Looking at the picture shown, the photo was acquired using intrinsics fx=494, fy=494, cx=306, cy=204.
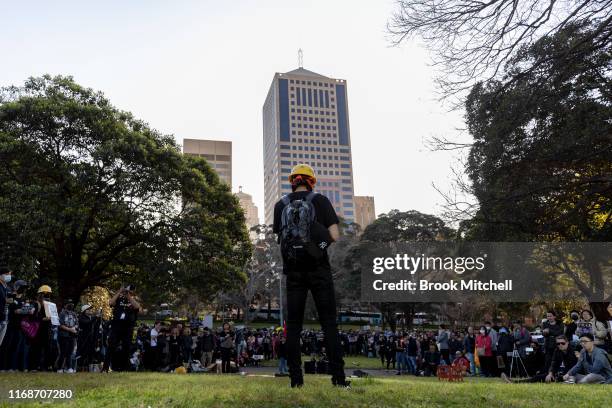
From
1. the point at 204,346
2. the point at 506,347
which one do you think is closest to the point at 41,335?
the point at 204,346

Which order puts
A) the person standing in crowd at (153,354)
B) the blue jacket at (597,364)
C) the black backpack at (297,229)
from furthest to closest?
1. the person standing in crowd at (153,354)
2. the blue jacket at (597,364)
3. the black backpack at (297,229)

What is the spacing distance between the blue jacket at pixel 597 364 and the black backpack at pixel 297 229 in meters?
8.57

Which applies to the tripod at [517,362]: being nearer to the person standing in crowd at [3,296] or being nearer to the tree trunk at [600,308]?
the tree trunk at [600,308]

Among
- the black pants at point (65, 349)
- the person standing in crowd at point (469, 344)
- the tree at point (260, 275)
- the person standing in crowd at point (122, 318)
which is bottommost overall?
the person standing in crowd at point (469, 344)

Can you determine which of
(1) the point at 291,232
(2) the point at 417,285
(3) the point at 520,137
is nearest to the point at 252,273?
(2) the point at 417,285

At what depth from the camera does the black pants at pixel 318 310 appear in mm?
5160

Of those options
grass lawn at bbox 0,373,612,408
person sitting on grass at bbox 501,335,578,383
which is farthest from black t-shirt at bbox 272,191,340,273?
person sitting on grass at bbox 501,335,578,383

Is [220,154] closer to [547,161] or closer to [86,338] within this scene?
[547,161]

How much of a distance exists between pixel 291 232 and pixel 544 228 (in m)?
18.1

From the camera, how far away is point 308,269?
5188mm

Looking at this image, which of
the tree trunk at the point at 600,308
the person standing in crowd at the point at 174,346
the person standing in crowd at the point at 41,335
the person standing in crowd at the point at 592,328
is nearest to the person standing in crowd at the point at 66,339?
the person standing in crowd at the point at 41,335

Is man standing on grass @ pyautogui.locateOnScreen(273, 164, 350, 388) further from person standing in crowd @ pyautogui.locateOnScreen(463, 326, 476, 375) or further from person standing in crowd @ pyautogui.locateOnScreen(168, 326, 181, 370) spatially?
person standing in crowd @ pyautogui.locateOnScreen(463, 326, 476, 375)

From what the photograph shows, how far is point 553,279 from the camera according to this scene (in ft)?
91.8

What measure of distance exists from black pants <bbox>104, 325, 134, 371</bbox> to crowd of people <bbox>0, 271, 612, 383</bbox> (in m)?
0.02
